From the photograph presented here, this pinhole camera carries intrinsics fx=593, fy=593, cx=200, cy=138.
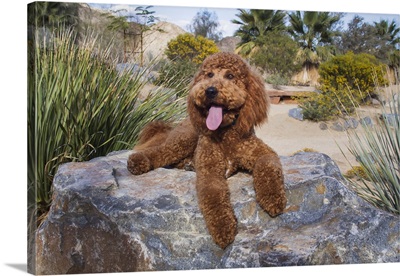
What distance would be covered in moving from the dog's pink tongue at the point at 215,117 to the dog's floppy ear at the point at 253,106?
0.17 meters

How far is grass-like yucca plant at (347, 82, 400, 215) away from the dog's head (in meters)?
1.46

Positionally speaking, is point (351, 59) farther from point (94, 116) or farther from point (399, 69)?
point (94, 116)

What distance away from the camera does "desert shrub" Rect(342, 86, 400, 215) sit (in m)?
5.34

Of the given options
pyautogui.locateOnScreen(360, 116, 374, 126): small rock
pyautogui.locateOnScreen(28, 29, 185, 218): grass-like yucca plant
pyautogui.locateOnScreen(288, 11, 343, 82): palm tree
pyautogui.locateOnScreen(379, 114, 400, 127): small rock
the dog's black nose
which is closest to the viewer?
the dog's black nose

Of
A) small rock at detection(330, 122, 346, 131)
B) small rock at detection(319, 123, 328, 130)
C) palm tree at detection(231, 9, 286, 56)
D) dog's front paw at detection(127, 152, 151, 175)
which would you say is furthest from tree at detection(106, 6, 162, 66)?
small rock at detection(330, 122, 346, 131)

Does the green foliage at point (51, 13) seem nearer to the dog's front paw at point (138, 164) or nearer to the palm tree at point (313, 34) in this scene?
the dog's front paw at point (138, 164)

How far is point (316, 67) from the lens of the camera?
17.6 ft

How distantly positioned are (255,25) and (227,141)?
Answer: 1332 millimetres

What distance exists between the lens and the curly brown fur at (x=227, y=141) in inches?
163

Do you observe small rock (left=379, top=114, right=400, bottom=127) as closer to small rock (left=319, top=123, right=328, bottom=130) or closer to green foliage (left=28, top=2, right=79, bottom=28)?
small rock (left=319, top=123, right=328, bottom=130)

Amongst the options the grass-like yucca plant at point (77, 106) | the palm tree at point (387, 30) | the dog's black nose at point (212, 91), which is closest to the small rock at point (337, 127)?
the palm tree at point (387, 30)

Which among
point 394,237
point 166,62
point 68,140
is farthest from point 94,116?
point 394,237

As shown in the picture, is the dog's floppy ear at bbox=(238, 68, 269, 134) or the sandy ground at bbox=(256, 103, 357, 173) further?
the sandy ground at bbox=(256, 103, 357, 173)

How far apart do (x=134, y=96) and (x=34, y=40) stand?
1279mm
